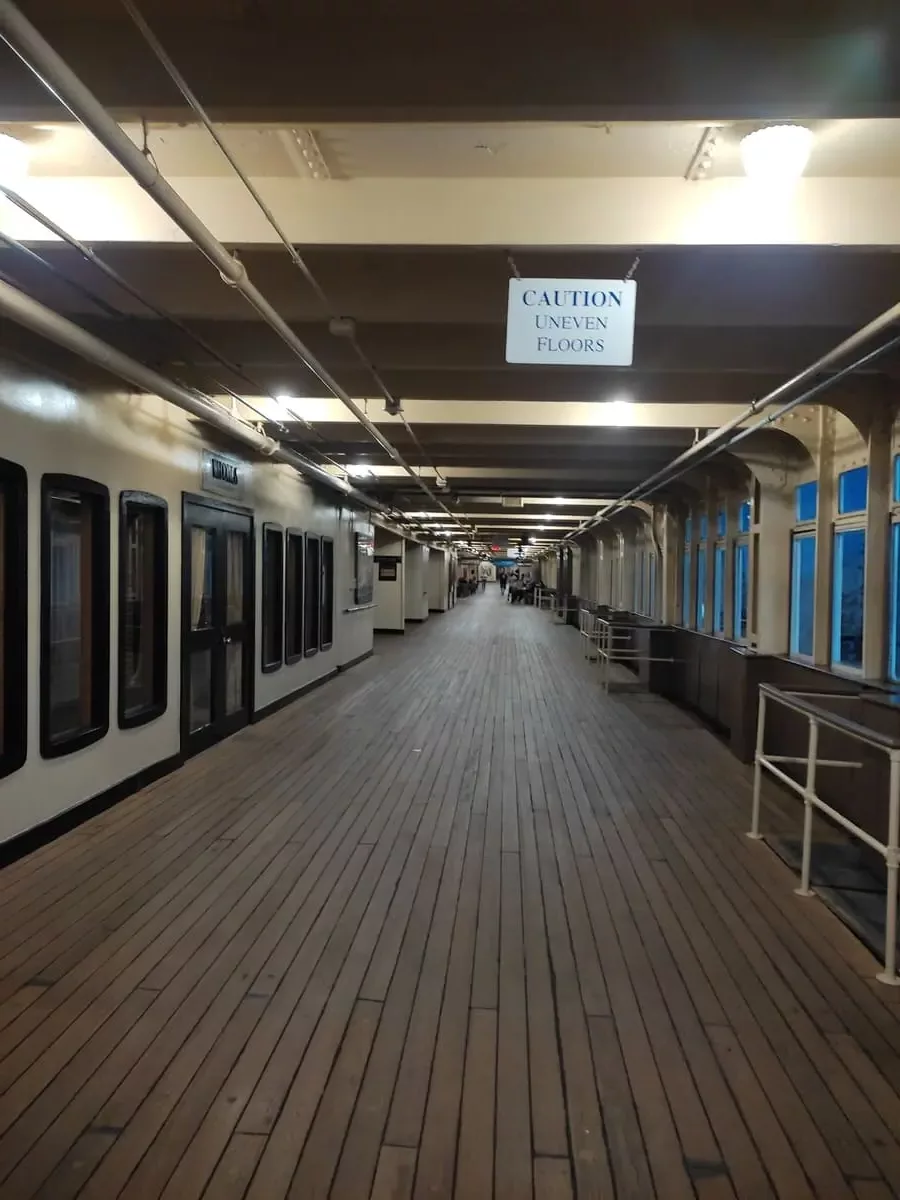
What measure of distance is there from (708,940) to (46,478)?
3.48 meters

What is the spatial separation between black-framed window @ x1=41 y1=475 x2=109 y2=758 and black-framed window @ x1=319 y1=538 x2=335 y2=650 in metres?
5.31

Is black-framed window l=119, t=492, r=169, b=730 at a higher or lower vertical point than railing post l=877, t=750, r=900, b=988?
higher

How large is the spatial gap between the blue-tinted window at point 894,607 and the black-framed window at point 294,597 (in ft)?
17.5

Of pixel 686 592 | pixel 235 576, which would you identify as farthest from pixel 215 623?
pixel 686 592

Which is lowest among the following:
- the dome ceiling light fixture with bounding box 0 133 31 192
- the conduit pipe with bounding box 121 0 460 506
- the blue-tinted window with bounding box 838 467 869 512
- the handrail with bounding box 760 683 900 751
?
the handrail with bounding box 760 683 900 751

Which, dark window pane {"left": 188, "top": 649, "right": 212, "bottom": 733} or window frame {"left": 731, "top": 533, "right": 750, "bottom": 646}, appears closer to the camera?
dark window pane {"left": 188, "top": 649, "right": 212, "bottom": 733}

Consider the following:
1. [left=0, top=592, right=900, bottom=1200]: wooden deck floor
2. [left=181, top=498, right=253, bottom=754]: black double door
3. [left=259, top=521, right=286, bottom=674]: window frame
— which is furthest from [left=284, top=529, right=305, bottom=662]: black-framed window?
[left=0, top=592, right=900, bottom=1200]: wooden deck floor

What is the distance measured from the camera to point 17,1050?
2209 millimetres

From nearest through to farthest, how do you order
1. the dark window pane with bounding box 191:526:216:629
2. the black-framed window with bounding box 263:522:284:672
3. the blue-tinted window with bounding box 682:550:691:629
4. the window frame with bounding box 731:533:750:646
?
the dark window pane with bounding box 191:526:216:629 < the black-framed window with bounding box 263:522:284:672 < the window frame with bounding box 731:533:750:646 < the blue-tinted window with bounding box 682:550:691:629

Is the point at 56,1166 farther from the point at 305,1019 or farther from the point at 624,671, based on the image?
the point at 624,671

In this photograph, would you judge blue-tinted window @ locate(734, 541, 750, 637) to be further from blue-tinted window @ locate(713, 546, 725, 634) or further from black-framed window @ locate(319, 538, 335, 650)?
black-framed window @ locate(319, 538, 335, 650)

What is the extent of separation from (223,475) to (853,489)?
446cm

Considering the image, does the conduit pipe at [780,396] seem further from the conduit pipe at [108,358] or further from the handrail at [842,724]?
the conduit pipe at [108,358]

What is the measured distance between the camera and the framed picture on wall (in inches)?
476
